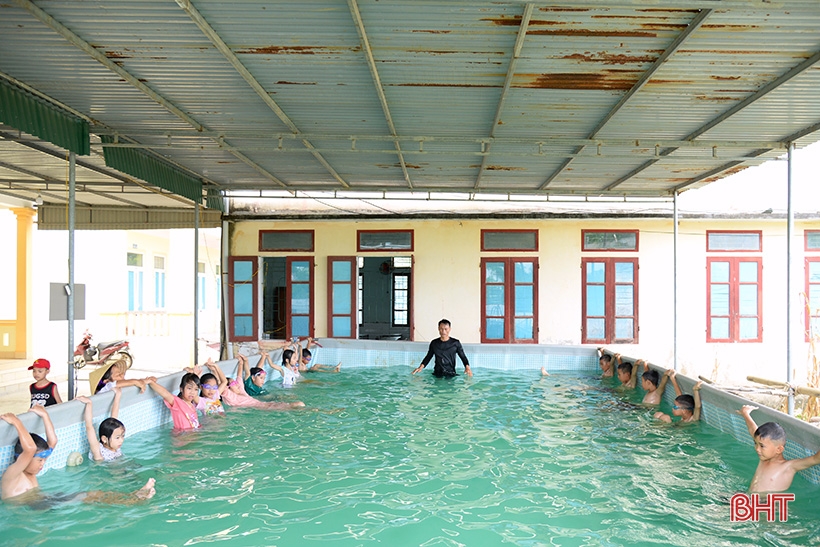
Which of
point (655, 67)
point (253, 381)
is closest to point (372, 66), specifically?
point (655, 67)

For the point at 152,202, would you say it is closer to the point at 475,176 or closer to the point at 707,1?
the point at 475,176

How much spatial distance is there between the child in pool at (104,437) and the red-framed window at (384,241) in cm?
835

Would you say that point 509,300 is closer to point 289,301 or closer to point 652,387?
point 289,301

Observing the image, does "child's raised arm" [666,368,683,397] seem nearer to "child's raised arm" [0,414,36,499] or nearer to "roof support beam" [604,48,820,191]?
"roof support beam" [604,48,820,191]

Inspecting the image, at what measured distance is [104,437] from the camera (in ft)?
18.3

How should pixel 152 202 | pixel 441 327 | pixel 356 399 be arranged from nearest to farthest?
pixel 356 399 → pixel 441 327 → pixel 152 202

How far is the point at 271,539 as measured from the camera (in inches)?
159

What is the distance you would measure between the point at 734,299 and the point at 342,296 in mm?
7967

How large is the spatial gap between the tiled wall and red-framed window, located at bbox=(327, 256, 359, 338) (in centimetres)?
93

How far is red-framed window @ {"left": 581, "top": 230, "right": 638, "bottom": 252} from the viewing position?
533 inches

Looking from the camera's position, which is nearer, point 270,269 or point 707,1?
point 707,1

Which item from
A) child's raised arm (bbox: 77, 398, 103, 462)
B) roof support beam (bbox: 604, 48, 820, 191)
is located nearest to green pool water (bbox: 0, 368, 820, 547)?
child's raised arm (bbox: 77, 398, 103, 462)

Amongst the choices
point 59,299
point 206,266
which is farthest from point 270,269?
point 206,266

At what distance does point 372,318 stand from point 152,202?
229 inches
